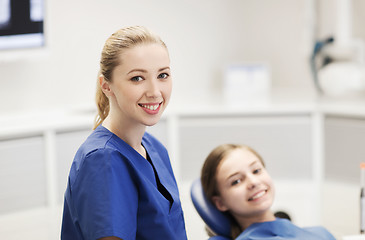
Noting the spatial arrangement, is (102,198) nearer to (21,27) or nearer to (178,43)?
(21,27)

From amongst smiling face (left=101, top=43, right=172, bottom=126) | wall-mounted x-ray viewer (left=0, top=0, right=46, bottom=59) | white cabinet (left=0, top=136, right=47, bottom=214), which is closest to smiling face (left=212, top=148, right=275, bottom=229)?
smiling face (left=101, top=43, right=172, bottom=126)

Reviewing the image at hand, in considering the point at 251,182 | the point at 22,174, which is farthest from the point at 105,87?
the point at 22,174

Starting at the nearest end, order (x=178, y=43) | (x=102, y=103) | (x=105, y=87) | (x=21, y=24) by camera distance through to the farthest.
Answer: (x=105, y=87), (x=102, y=103), (x=21, y=24), (x=178, y=43)

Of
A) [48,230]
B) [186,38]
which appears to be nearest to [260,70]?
[186,38]

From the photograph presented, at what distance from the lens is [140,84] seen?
1.28 m

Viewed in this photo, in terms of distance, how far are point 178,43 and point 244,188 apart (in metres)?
1.58

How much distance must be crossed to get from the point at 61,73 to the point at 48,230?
0.84 meters

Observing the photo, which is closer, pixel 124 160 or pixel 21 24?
pixel 124 160

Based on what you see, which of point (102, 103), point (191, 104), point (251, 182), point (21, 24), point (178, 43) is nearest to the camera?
point (102, 103)

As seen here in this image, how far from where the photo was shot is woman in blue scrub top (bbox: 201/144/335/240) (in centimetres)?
193

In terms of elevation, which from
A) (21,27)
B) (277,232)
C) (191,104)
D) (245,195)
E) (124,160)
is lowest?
(277,232)

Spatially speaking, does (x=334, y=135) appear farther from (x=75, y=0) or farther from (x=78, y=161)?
(x=78, y=161)

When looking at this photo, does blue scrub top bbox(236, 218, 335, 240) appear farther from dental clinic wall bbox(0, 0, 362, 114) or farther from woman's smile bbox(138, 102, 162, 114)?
dental clinic wall bbox(0, 0, 362, 114)

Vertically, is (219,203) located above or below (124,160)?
below
